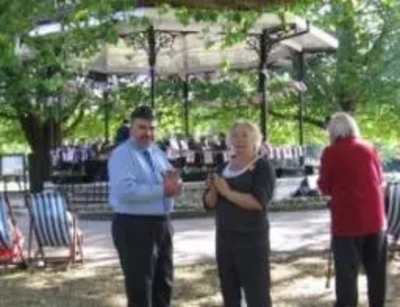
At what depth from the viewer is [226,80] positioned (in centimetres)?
2744

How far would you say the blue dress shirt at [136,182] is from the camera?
6.70m

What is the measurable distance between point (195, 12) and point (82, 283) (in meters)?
3.13

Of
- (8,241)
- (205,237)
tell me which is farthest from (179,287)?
(205,237)

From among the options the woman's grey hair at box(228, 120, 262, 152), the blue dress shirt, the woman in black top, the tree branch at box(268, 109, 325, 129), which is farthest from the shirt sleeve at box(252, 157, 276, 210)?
the tree branch at box(268, 109, 325, 129)

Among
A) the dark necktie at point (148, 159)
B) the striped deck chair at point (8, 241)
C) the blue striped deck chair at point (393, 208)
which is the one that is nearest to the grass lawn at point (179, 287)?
the striped deck chair at point (8, 241)

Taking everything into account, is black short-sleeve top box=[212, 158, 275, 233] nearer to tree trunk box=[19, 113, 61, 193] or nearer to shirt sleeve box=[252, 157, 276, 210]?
shirt sleeve box=[252, 157, 276, 210]

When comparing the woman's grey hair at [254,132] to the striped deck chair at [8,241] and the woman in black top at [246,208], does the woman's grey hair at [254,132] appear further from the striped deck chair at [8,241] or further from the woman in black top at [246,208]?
the striped deck chair at [8,241]

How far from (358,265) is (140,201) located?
222 centimetres

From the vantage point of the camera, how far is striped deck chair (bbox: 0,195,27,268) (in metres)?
11.2

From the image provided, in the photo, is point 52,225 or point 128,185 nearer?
point 128,185

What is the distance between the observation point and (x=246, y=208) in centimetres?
648

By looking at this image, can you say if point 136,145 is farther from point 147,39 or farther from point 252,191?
point 147,39

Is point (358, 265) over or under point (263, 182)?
under

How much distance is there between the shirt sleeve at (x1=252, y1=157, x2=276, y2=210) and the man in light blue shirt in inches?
20.9
